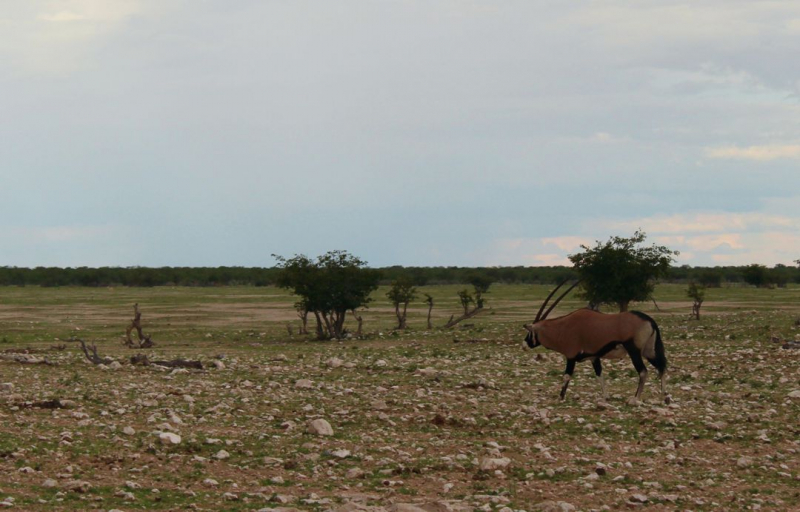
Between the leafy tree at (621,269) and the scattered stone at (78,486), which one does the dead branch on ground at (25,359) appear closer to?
the scattered stone at (78,486)

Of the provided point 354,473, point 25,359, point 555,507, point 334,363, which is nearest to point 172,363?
point 334,363

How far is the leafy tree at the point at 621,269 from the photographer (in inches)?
1734

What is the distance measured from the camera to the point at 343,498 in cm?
1077

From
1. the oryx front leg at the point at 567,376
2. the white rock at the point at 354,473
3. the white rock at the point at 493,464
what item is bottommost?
the white rock at the point at 354,473

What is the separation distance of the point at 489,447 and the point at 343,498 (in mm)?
3349

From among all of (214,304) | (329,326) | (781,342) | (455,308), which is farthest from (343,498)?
(214,304)

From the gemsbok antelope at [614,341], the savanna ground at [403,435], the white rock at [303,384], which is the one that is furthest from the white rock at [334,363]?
the gemsbok antelope at [614,341]

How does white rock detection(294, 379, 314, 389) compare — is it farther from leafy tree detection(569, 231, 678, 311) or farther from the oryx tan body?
leafy tree detection(569, 231, 678, 311)

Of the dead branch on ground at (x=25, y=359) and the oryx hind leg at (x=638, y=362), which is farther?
the dead branch on ground at (x=25, y=359)

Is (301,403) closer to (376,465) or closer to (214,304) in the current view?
(376,465)

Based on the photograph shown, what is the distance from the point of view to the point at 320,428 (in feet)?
48.3

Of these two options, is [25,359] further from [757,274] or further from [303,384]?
[757,274]

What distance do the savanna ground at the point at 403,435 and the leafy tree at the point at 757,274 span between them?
255 feet

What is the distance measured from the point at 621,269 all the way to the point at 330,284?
13.5 m
